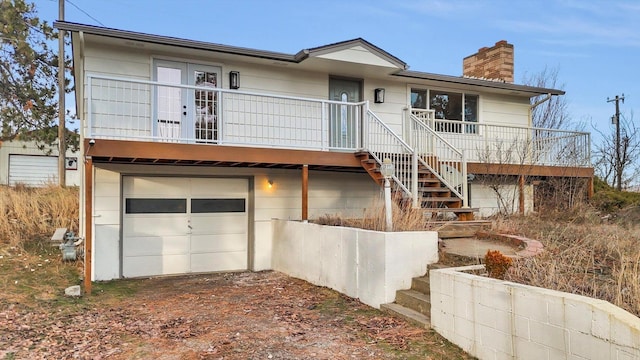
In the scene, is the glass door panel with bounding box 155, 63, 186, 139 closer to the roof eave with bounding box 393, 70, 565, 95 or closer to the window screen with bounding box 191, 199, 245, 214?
the window screen with bounding box 191, 199, 245, 214

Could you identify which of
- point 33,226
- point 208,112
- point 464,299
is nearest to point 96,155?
point 208,112

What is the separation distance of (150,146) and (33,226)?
4.92m

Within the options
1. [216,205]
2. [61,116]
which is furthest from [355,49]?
[61,116]

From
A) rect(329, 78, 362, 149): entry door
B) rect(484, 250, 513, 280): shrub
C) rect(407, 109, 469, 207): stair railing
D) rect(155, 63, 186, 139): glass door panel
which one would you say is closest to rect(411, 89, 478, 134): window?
rect(407, 109, 469, 207): stair railing

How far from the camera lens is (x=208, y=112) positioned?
9.84 metres

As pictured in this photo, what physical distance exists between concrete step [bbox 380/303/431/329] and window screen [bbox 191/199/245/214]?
5.35m

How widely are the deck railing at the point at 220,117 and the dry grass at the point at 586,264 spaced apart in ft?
14.1

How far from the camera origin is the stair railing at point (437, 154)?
32.3 feet

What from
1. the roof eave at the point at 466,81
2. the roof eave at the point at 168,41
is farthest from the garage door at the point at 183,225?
the roof eave at the point at 466,81

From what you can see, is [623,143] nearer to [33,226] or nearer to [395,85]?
[395,85]

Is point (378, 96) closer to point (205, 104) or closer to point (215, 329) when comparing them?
point (205, 104)

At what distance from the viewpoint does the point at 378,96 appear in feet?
37.3

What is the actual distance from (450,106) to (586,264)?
790 centimetres

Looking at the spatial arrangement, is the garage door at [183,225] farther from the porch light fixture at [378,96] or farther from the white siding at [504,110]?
the white siding at [504,110]
